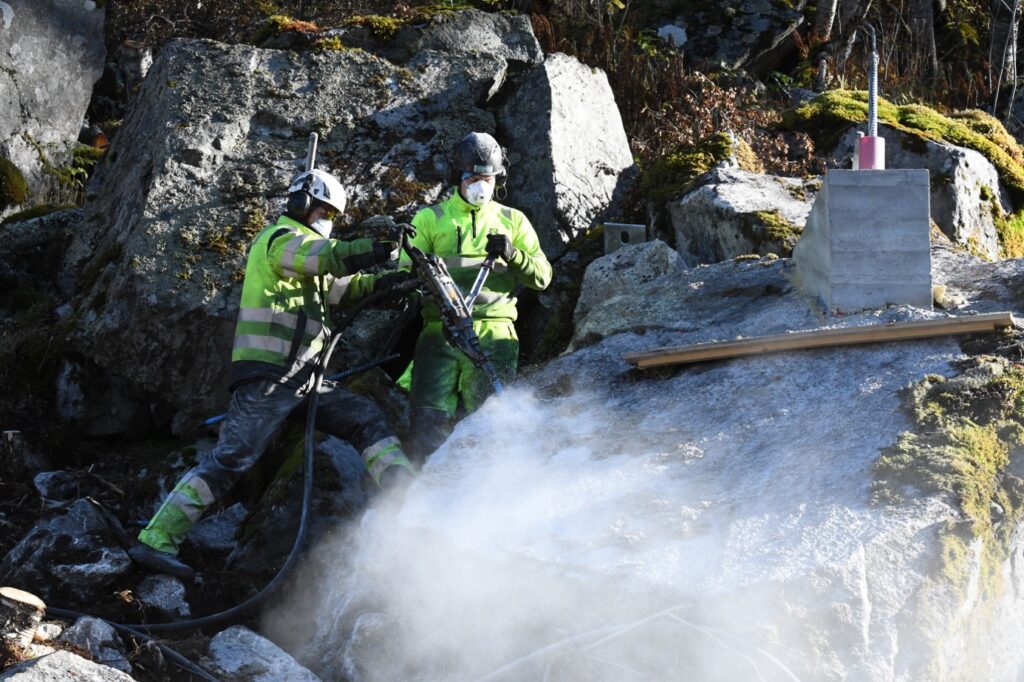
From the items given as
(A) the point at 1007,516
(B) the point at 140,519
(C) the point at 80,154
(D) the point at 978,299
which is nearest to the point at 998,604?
(A) the point at 1007,516

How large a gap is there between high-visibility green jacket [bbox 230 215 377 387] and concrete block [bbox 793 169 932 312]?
90.4 inches

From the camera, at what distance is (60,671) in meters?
4.60

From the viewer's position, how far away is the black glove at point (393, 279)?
22.4 feet

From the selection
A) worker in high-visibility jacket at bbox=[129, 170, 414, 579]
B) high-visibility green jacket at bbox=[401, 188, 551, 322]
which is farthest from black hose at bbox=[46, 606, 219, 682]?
high-visibility green jacket at bbox=[401, 188, 551, 322]

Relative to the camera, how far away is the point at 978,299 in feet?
20.7

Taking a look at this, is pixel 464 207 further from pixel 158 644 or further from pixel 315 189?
pixel 158 644

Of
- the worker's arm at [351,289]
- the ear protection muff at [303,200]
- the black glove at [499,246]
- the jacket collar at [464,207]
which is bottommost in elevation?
the worker's arm at [351,289]

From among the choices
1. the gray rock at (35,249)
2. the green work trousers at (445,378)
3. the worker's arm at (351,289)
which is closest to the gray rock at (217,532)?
the green work trousers at (445,378)

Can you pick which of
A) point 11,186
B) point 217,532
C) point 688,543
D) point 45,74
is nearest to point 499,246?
point 217,532

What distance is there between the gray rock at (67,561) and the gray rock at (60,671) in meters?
1.38

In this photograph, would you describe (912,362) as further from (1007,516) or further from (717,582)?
(717,582)

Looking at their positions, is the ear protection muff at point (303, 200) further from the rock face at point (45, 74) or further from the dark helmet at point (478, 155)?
the rock face at point (45, 74)

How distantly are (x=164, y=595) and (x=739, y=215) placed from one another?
13.9 ft

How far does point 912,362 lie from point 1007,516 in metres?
0.98
